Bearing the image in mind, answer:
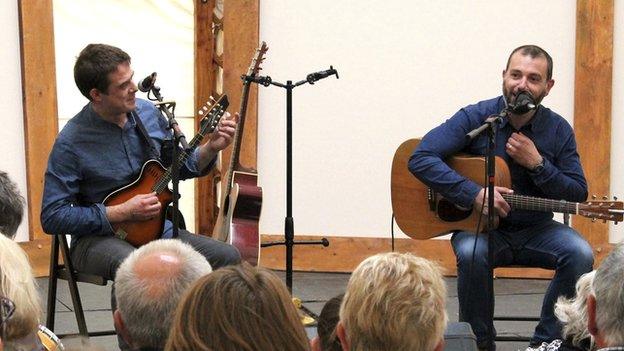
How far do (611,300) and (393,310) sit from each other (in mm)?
495

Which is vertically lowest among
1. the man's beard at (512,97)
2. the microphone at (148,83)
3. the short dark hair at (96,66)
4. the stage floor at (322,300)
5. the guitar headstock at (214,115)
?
the stage floor at (322,300)

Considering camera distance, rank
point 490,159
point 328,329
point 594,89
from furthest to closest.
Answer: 1. point 594,89
2. point 490,159
3. point 328,329

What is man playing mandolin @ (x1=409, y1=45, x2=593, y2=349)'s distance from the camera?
4617 mm

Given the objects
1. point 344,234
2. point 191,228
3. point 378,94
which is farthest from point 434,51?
point 191,228

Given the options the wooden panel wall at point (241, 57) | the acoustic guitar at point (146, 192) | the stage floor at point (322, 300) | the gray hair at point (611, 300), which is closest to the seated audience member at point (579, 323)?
the gray hair at point (611, 300)

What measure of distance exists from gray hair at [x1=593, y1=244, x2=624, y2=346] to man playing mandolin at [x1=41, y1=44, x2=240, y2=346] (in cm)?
257

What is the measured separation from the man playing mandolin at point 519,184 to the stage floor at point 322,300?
1.59 ft

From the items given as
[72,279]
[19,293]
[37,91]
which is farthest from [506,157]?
[37,91]

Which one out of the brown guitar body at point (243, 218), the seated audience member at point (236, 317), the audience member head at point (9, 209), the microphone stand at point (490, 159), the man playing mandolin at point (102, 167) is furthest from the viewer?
the brown guitar body at point (243, 218)

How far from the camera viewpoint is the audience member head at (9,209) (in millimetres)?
3793

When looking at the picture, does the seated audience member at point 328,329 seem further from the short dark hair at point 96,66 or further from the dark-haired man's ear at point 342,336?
the short dark hair at point 96,66

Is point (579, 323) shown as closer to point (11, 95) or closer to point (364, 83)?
point (364, 83)

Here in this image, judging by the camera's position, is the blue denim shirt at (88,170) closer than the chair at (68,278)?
Yes

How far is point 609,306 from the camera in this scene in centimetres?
234
